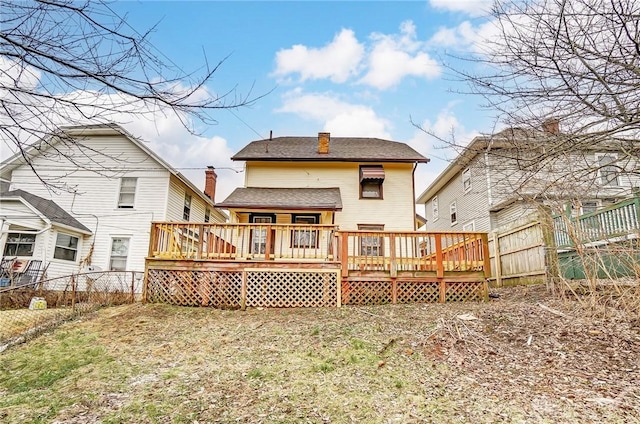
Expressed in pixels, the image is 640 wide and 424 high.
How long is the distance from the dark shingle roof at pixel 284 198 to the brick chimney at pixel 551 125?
8.29 m

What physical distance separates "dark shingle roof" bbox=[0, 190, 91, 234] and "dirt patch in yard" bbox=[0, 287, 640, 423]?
318 inches

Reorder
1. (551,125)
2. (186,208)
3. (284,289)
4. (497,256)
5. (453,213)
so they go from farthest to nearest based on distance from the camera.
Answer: (453,213) → (186,208) → (497,256) → (284,289) → (551,125)

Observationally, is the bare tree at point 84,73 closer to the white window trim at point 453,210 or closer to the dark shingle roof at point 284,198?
the dark shingle roof at point 284,198

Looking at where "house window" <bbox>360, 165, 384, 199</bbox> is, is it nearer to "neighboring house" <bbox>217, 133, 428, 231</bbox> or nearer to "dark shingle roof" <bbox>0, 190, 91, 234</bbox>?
"neighboring house" <bbox>217, 133, 428, 231</bbox>

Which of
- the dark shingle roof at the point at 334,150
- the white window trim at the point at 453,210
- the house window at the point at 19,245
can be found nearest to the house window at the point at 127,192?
the house window at the point at 19,245

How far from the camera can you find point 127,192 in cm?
1505

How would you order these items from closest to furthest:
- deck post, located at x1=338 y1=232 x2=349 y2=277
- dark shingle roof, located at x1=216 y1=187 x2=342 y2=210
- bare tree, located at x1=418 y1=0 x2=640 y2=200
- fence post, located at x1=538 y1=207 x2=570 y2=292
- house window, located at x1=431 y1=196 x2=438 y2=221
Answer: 1. bare tree, located at x1=418 y1=0 x2=640 y2=200
2. fence post, located at x1=538 y1=207 x2=570 y2=292
3. deck post, located at x1=338 y1=232 x2=349 y2=277
4. dark shingle roof, located at x1=216 y1=187 x2=342 y2=210
5. house window, located at x1=431 y1=196 x2=438 y2=221

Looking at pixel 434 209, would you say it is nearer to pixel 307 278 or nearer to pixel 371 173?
pixel 371 173

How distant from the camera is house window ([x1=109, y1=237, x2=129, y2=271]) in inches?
566

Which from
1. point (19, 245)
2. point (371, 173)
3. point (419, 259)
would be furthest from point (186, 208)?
point (419, 259)

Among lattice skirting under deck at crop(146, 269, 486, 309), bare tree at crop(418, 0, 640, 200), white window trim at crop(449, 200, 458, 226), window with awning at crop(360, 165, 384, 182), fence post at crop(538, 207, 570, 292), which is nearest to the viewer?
bare tree at crop(418, 0, 640, 200)

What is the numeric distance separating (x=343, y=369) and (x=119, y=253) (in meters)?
12.7

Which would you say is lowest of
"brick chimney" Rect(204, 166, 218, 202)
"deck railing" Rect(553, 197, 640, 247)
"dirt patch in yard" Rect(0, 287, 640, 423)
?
"dirt patch in yard" Rect(0, 287, 640, 423)

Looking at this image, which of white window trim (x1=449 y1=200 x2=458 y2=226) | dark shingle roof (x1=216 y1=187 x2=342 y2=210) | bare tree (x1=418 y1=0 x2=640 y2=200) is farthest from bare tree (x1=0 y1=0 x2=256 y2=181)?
white window trim (x1=449 y1=200 x2=458 y2=226)
